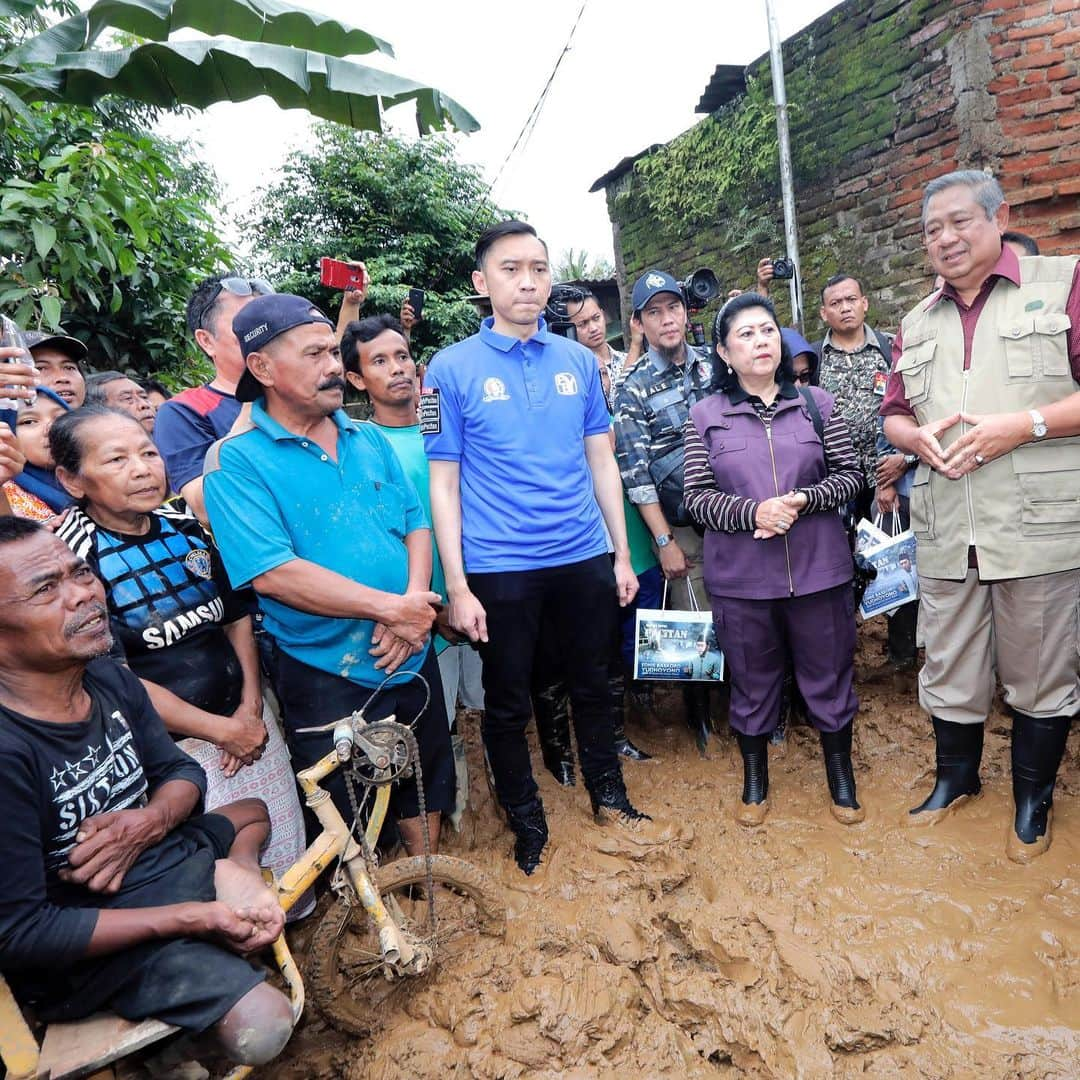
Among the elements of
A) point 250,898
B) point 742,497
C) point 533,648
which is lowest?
point 250,898

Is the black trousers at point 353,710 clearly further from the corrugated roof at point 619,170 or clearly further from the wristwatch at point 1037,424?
the corrugated roof at point 619,170

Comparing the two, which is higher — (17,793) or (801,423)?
(801,423)

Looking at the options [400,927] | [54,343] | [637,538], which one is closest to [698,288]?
[637,538]

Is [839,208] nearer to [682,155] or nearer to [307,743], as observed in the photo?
[682,155]

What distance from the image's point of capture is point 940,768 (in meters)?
2.75

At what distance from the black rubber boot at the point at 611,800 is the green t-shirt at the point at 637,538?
1024 millimetres

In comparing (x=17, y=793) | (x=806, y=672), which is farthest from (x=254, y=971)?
(x=806, y=672)

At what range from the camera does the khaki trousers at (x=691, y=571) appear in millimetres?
3359

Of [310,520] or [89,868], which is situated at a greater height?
[310,520]

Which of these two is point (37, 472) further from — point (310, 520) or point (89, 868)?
point (89, 868)

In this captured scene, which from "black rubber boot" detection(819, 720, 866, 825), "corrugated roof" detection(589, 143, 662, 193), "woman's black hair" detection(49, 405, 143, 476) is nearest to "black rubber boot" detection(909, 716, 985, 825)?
"black rubber boot" detection(819, 720, 866, 825)

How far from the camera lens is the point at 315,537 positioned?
7.08 ft

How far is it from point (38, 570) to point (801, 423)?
2.43 meters

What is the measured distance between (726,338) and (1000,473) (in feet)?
3.44
